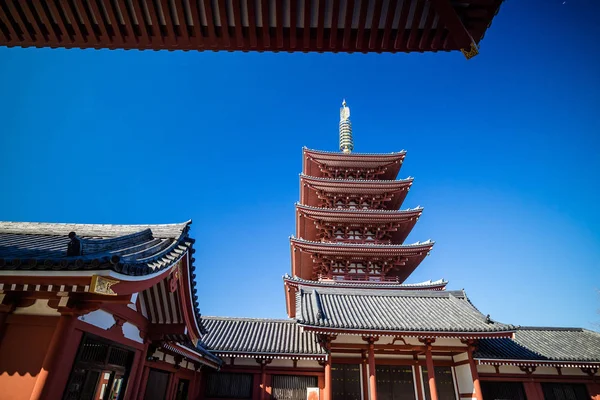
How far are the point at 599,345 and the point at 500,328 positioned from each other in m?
8.37

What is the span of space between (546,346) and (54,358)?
18.4 meters

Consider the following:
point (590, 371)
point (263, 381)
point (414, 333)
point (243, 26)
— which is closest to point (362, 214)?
point (414, 333)

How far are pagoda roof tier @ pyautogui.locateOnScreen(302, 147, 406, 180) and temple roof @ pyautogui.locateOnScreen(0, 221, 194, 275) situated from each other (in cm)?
1534

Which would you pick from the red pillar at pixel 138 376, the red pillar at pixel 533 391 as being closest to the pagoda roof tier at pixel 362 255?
the red pillar at pixel 533 391

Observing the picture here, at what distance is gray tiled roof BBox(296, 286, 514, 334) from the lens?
36.2 feet

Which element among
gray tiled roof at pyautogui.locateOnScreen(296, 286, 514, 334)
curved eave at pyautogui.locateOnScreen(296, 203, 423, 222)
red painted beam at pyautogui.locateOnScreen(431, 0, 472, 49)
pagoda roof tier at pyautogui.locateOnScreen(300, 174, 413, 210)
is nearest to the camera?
red painted beam at pyautogui.locateOnScreen(431, 0, 472, 49)

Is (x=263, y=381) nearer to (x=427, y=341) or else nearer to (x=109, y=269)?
(x=427, y=341)

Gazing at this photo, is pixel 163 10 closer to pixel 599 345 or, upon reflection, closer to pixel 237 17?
pixel 237 17

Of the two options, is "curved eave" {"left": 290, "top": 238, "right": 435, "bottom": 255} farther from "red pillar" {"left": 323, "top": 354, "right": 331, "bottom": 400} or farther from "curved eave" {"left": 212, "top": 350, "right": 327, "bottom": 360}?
"red pillar" {"left": 323, "top": 354, "right": 331, "bottom": 400}

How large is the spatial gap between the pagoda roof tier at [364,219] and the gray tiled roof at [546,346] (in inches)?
307

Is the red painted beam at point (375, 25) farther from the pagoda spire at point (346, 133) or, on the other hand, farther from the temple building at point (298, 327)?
the pagoda spire at point (346, 133)

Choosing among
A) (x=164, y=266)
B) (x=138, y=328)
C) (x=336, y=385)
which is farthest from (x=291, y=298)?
(x=164, y=266)

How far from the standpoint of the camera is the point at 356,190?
21078 mm

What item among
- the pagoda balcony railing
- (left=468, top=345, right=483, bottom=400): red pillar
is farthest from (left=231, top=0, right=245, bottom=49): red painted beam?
the pagoda balcony railing
